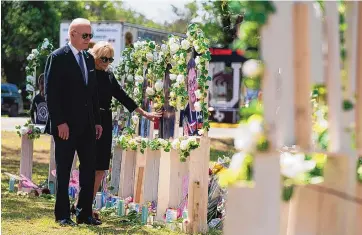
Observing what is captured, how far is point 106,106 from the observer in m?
6.93

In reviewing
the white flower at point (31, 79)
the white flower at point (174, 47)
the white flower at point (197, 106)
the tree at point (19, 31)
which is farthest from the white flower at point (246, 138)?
the tree at point (19, 31)

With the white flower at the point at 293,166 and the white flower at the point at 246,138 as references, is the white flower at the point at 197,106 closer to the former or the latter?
the white flower at the point at 293,166

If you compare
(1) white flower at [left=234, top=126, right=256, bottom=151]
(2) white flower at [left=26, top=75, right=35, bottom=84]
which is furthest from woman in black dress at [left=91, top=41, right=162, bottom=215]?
(1) white flower at [left=234, top=126, right=256, bottom=151]

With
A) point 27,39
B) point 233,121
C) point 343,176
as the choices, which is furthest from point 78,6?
point 343,176

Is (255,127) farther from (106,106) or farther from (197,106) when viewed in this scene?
(106,106)

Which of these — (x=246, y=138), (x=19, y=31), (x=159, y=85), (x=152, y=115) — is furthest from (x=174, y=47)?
(x=19, y=31)

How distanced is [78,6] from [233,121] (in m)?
23.0

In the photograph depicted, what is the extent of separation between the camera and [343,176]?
247 centimetres

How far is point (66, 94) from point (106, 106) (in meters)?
0.81

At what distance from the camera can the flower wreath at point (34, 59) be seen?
8.84m

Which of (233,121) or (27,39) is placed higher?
(27,39)

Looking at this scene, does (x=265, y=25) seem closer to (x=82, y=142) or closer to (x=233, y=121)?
(x=82, y=142)

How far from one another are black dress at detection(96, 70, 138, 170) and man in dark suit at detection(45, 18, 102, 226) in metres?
0.42

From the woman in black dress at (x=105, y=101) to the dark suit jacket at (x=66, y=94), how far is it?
0.61m
